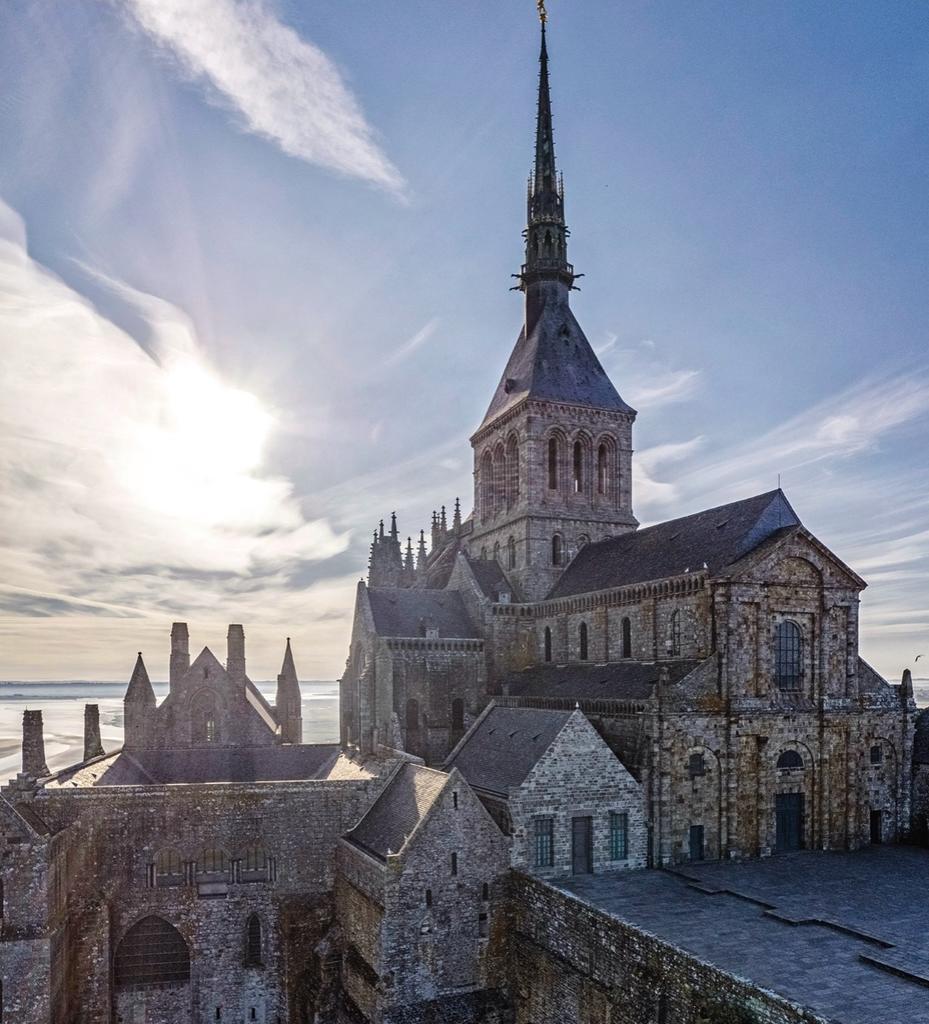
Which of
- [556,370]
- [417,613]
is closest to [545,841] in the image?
[417,613]

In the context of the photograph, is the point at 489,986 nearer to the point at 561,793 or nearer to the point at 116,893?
the point at 561,793

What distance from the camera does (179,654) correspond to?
46125mm

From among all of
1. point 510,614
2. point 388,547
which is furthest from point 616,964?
point 388,547

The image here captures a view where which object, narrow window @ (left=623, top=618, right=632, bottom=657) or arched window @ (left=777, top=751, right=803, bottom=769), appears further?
narrow window @ (left=623, top=618, right=632, bottom=657)

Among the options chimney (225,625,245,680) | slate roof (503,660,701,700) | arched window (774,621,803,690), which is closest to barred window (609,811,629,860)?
slate roof (503,660,701,700)

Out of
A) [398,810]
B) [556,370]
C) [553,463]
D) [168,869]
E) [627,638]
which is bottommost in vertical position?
[168,869]

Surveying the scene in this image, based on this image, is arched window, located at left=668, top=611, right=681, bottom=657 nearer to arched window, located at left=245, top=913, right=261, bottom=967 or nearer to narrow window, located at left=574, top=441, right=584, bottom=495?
narrow window, located at left=574, top=441, right=584, bottom=495

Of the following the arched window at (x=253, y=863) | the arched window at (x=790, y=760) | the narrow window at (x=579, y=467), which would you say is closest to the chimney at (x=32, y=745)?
the arched window at (x=253, y=863)

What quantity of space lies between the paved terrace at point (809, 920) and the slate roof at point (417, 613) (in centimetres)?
1771

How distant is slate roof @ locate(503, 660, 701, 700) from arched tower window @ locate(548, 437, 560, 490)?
10.2 metres

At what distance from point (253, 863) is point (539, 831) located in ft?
33.1

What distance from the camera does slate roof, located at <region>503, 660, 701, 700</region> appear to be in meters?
36.0

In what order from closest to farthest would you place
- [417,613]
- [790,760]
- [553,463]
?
[790,760], [417,613], [553,463]

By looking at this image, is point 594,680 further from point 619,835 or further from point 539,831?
point 539,831
